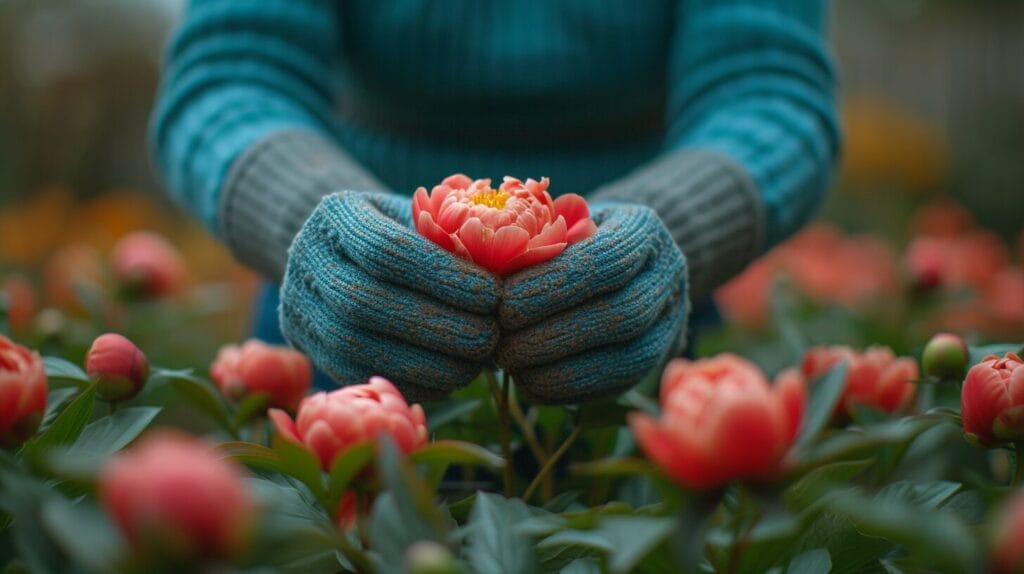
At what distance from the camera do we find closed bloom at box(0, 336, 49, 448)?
49cm

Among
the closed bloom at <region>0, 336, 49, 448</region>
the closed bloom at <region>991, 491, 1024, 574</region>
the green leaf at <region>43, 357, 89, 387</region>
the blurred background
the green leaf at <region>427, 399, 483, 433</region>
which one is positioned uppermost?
the closed bloom at <region>991, 491, 1024, 574</region>

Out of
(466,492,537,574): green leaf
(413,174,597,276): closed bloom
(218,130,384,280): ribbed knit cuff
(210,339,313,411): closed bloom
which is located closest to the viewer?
(466,492,537,574): green leaf

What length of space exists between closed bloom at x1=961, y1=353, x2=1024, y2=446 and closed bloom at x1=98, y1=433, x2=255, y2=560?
1.36ft

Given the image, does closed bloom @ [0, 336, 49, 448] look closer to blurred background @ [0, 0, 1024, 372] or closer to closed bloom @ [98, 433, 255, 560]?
closed bloom @ [98, 433, 255, 560]

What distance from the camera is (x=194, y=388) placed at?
0.66 metres

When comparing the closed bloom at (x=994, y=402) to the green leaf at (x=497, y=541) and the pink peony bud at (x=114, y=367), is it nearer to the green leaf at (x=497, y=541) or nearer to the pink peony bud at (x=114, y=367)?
the green leaf at (x=497, y=541)

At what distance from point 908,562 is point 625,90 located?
31.5 inches

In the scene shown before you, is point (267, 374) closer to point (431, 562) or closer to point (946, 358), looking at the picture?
point (431, 562)

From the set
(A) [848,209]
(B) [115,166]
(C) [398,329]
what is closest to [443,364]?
(C) [398,329]

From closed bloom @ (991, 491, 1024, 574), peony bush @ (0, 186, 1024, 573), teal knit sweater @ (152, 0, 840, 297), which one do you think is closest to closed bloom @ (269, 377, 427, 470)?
peony bush @ (0, 186, 1024, 573)

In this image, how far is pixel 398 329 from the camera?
23.8 inches

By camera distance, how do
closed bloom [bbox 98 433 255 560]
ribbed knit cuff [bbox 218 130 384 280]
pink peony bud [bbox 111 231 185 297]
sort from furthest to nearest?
1. pink peony bud [bbox 111 231 185 297]
2. ribbed knit cuff [bbox 218 130 384 280]
3. closed bloom [bbox 98 433 255 560]

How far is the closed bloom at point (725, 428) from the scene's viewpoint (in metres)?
0.40

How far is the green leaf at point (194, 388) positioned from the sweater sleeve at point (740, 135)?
390 millimetres
